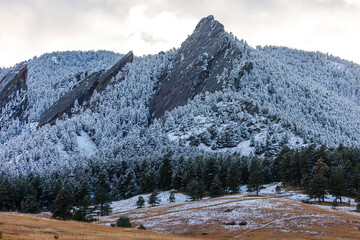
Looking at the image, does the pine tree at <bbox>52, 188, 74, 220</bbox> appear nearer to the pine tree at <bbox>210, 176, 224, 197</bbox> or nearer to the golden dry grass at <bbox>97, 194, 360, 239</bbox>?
the golden dry grass at <bbox>97, 194, 360, 239</bbox>

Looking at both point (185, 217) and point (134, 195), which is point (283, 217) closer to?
point (185, 217)

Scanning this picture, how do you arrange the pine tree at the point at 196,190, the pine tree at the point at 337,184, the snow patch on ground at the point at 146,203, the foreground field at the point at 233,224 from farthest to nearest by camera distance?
1. the snow patch on ground at the point at 146,203
2. the pine tree at the point at 196,190
3. the pine tree at the point at 337,184
4. the foreground field at the point at 233,224

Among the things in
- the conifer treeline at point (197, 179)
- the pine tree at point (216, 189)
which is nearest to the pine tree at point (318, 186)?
the conifer treeline at point (197, 179)

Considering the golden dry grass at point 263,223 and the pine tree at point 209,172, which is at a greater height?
the pine tree at point 209,172

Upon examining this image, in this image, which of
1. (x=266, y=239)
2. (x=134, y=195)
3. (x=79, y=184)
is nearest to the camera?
(x=266, y=239)

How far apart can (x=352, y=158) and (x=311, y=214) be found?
77975mm

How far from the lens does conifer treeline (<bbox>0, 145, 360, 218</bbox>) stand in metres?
112

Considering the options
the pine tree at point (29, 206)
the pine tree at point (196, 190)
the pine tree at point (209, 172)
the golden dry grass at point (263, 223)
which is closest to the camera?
the golden dry grass at point (263, 223)

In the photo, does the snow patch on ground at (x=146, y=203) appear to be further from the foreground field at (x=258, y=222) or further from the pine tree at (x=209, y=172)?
the foreground field at (x=258, y=222)

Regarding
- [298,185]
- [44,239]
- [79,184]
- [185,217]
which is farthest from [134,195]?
[44,239]

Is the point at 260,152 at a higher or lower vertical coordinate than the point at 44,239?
higher

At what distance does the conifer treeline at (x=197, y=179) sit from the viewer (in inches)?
4402

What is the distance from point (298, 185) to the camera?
12512 cm

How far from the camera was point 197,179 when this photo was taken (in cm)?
13438
